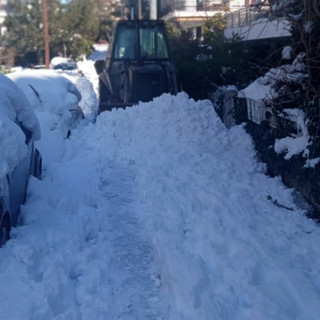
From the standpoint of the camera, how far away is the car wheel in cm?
612

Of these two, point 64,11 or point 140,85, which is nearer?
point 140,85

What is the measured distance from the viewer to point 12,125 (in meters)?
6.64

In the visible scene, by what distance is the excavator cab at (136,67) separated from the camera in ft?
53.6

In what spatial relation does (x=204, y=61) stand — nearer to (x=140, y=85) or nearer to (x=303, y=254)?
(x=140, y=85)

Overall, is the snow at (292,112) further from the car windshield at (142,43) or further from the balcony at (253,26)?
the car windshield at (142,43)

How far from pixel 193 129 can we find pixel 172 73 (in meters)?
4.05

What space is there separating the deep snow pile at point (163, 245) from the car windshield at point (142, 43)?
646 centimetres

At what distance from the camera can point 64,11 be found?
191ft

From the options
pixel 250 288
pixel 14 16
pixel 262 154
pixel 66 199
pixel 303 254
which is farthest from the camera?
pixel 14 16

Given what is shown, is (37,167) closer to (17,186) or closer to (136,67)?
(17,186)

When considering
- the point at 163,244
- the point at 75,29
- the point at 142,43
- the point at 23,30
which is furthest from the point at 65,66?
the point at 163,244

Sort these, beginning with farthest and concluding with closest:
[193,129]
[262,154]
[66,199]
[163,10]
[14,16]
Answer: [14,16] → [163,10] → [193,129] → [262,154] → [66,199]

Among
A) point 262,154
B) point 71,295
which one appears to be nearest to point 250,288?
point 71,295

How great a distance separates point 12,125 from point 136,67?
33.1ft
